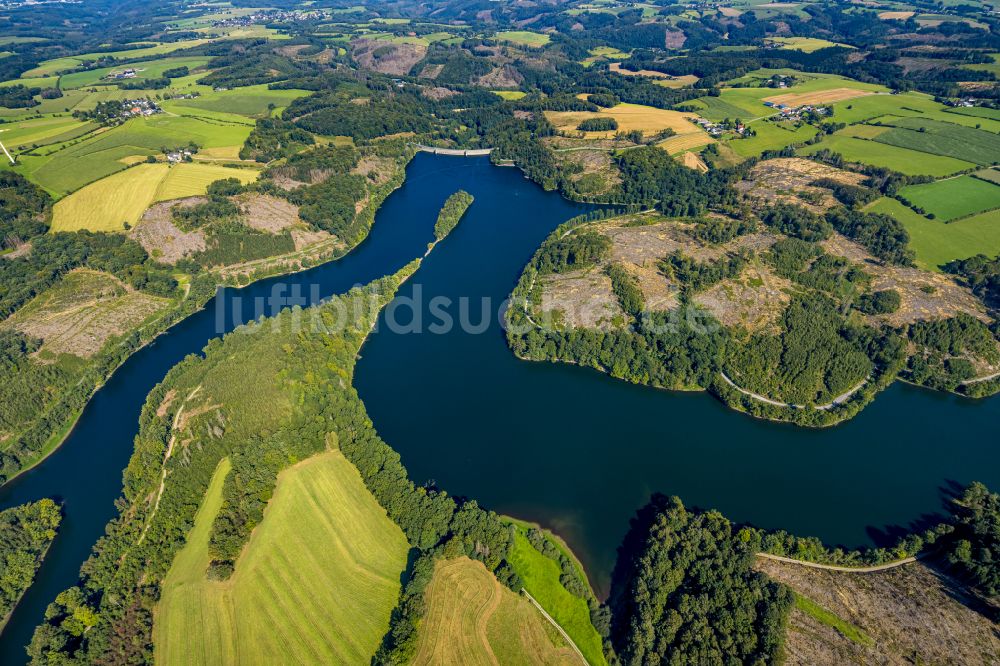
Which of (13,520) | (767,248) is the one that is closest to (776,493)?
(767,248)

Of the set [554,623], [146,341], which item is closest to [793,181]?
[554,623]

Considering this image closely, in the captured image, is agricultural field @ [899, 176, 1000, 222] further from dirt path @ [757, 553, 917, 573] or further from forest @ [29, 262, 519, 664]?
forest @ [29, 262, 519, 664]

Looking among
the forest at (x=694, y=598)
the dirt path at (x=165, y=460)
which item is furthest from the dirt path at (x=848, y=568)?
the dirt path at (x=165, y=460)

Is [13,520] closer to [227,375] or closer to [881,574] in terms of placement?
[227,375]

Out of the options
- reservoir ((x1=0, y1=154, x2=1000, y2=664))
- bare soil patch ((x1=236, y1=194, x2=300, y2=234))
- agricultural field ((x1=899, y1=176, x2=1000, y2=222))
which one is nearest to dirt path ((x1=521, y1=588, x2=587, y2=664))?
reservoir ((x1=0, y1=154, x2=1000, y2=664))

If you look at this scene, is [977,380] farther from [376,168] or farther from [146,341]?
[376,168]
